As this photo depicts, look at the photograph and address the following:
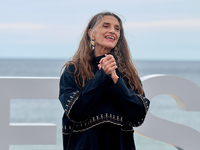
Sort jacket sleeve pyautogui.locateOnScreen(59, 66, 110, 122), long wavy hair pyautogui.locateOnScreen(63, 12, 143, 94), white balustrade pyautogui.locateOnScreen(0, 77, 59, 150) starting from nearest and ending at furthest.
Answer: jacket sleeve pyautogui.locateOnScreen(59, 66, 110, 122) < long wavy hair pyautogui.locateOnScreen(63, 12, 143, 94) < white balustrade pyautogui.locateOnScreen(0, 77, 59, 150)

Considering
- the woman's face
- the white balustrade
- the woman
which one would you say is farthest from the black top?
the white balustrade

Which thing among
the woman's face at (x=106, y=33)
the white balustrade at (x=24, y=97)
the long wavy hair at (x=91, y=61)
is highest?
the woman's face at (x=106, y=33)

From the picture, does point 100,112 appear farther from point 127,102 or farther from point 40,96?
point 40,96

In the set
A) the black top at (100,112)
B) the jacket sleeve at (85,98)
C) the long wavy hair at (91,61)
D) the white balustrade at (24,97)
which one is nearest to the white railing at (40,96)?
the white balustrade at (24,97)

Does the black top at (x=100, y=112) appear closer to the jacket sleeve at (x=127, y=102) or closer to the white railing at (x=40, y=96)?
the jacket sleeve at (x=127, y=102)

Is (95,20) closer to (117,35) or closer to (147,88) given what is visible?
(117,35)

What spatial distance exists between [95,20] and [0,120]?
116 centimetres

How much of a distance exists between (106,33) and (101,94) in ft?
1.34

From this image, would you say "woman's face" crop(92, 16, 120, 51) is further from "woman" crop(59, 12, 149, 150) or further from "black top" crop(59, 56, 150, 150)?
"black top" crop(59, 56, 150, 150)

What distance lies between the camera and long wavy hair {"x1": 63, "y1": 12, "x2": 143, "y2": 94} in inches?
109

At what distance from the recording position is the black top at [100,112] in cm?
258

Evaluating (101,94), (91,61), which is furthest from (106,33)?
(101,94)

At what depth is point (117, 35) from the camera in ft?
9.24

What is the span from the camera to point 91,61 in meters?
2.84
